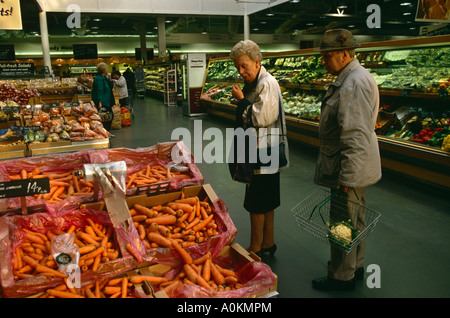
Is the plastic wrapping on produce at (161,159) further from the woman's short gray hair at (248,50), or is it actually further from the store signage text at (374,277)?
the store signage text at (374,277)

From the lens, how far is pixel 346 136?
2.18 m

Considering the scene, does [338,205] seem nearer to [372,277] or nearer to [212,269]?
[372,277]

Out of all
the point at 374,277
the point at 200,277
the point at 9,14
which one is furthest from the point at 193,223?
the point at 9,14

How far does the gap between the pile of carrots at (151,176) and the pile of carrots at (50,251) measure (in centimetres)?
64

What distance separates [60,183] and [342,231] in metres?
2.24

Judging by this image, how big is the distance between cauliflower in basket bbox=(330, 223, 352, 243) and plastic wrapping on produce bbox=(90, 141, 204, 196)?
1269 mm

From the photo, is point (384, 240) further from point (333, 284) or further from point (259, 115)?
point (259, 115)

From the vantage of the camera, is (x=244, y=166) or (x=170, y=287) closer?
(x=170, y=287)

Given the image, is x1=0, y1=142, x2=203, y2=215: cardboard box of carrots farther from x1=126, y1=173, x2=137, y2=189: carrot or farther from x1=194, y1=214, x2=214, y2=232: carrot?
x1=194, y1=214, x2=214, y2=232: carrot

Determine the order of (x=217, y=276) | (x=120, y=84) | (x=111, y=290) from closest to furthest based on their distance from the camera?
(x=111, y=290) < (x=217, y=276) < (x=120, y=84)

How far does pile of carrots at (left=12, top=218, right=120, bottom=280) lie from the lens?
6.78 ft

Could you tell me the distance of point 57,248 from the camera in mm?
2191

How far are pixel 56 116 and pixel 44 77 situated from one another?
5.29m

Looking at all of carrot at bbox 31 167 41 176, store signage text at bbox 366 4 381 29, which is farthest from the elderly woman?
store signage text at bbox 366 4 381 29
